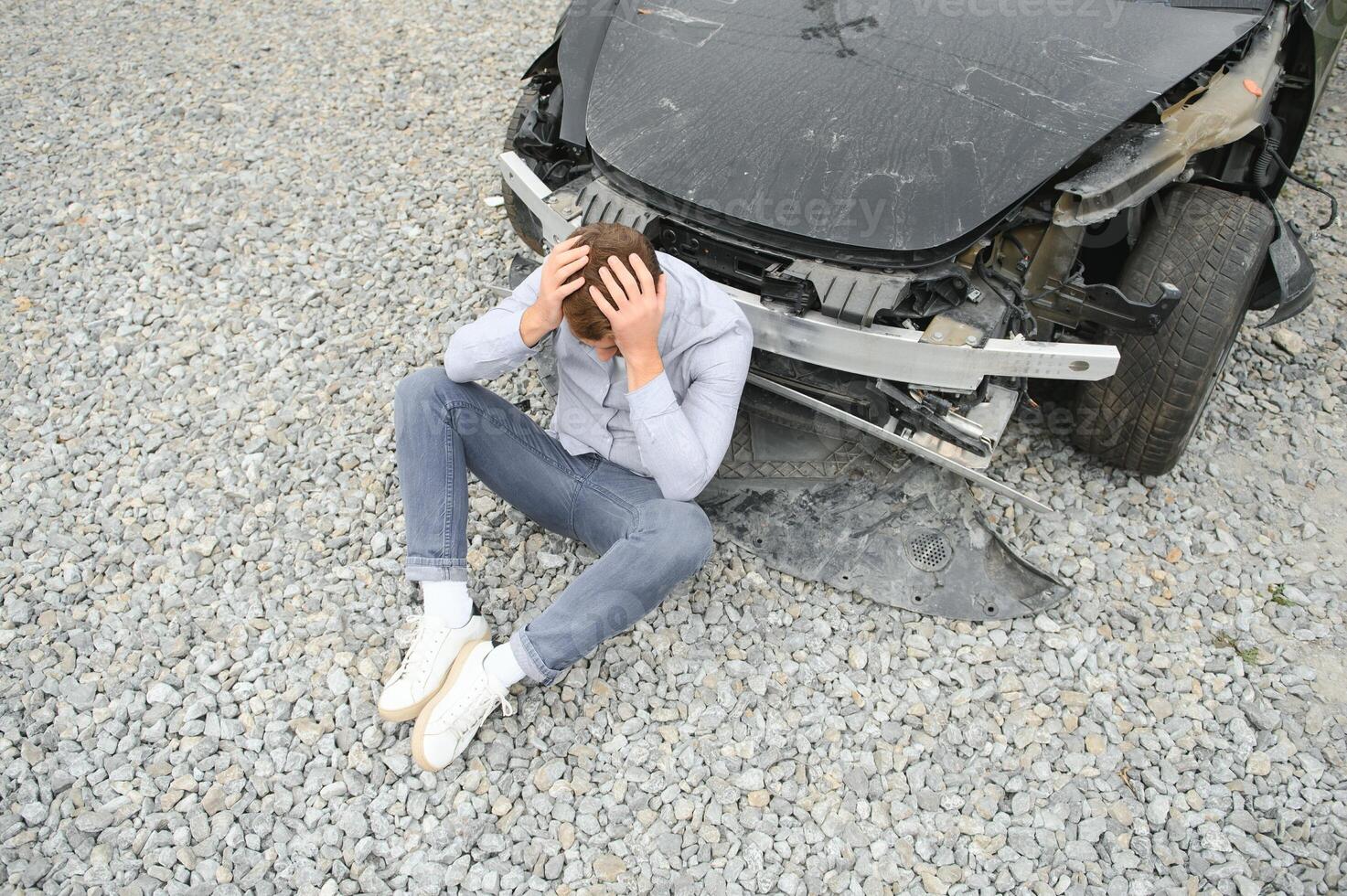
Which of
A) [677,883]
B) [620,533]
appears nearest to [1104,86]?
[620,533]

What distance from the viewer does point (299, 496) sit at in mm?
3068

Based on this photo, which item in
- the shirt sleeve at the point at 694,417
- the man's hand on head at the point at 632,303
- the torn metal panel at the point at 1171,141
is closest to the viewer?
the man's hand on head at the point at 632,303

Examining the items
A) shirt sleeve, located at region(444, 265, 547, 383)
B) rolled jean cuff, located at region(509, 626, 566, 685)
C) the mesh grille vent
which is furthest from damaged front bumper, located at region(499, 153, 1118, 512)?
rolled jean cuff, located at region(509, 626, 566, 685)

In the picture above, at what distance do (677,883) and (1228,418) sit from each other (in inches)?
101

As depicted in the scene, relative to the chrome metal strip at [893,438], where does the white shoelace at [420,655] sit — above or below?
below

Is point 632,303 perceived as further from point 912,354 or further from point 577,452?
point 912,354

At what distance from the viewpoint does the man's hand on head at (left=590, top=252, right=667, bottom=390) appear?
2201 millimetres

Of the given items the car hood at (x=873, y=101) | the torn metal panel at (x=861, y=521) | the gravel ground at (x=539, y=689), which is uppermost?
the car hood at (x=873, y=101)

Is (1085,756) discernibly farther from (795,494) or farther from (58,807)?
(58,807)

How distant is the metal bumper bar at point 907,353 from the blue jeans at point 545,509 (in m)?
0.54

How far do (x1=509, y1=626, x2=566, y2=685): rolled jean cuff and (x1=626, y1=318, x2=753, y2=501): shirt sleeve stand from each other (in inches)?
20.3

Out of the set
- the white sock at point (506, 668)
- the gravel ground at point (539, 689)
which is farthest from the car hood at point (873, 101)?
the white sock at point (506, 668)

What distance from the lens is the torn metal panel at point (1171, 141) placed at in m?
2.53

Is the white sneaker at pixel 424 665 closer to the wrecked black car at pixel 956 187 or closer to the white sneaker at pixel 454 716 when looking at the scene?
the white sneaker at pixel 454 716
